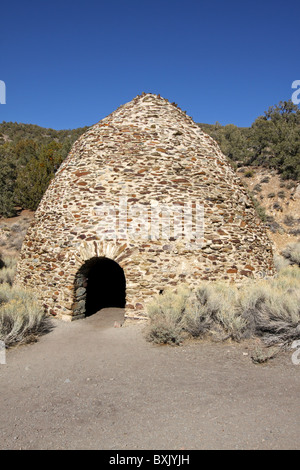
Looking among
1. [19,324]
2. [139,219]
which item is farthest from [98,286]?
[19,324]

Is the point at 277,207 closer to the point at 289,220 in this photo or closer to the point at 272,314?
the point at 289,220

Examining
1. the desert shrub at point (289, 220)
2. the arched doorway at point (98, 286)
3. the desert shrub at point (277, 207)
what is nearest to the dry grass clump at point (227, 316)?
the arched doorway at point (98, 286)

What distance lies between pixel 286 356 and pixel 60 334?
4.61 m

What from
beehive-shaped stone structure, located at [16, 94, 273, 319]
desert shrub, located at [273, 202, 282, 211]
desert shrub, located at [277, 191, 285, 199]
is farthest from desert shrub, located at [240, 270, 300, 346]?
desert shrub, located at [277, 191, 285, 199]

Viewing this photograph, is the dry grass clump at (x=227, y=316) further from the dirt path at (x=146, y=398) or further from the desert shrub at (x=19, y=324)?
the desert shrub at (x=19, y=324)

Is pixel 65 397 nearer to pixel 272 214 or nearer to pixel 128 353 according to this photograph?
pixel 128 353

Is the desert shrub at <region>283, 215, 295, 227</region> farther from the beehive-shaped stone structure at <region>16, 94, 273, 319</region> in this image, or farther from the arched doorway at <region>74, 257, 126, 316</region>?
the arched doorway at <region>74, 257, 126, 316</region>

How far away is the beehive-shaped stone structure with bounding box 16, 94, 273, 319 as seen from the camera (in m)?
7.20

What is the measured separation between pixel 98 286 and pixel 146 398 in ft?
21.9

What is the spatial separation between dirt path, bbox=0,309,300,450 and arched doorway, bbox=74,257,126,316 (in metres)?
2.00

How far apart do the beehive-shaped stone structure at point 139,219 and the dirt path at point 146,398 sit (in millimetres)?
2052

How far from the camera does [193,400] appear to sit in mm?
3561
